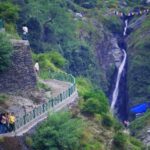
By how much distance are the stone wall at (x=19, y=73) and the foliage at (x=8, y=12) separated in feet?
53.8

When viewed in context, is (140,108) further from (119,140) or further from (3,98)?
(3,98)

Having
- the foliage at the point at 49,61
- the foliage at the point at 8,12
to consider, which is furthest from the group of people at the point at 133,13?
the foliage at the point at 8,12

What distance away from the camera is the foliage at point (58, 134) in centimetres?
4050

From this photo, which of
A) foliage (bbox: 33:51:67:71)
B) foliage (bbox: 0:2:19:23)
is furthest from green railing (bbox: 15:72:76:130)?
foliage (bbox: 0:2:19:23)

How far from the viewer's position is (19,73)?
46.8m

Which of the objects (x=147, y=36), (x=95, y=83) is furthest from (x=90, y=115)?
(x=147, y=36)

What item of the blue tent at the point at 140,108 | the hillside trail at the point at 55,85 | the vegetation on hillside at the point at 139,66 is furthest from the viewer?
the vegetation on hillside at the point at 139,66

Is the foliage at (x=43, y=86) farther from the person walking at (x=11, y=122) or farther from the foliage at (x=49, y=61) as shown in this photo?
the foliage at (x=49, y=61)

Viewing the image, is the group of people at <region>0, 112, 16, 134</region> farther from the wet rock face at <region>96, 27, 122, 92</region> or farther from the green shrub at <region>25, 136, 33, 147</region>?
the wet rock face at <region>96, 27, 122, 92</region>

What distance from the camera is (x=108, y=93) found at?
9738 cm

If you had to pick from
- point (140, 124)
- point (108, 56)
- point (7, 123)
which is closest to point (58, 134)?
point (7, 123)

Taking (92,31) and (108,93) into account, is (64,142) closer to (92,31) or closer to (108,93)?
(108,93)

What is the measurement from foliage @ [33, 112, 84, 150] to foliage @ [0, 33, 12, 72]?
5.48 m

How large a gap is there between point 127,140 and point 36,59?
15695 millimetres
